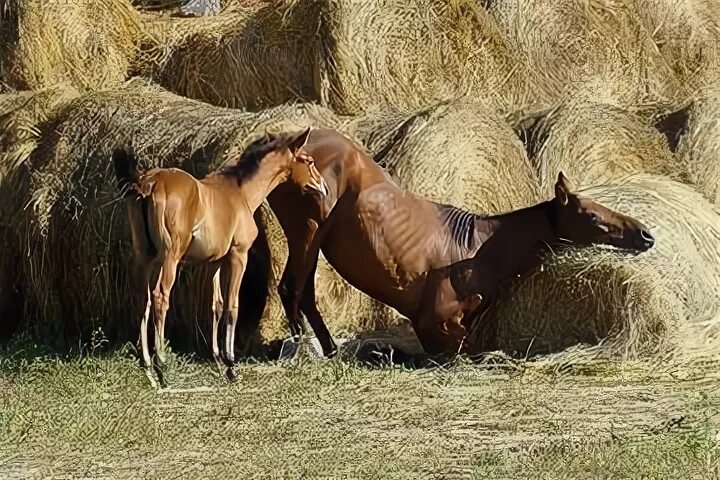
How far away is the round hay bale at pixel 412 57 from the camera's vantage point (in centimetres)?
988

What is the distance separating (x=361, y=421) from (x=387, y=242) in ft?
5.92

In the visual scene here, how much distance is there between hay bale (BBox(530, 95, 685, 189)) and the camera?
924 centimetres

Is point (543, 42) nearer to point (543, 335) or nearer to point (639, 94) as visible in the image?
point (639, 94)

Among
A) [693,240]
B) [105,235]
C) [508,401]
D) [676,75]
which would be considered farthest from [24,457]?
[676,75]

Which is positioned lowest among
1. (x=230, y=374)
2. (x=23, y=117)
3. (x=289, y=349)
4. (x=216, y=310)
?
(x=289, y=349)

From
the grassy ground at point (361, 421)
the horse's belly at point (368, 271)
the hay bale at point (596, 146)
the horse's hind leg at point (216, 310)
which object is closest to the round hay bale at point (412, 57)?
the hay bale at point (596, 146)

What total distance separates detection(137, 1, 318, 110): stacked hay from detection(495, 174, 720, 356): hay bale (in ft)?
8.08

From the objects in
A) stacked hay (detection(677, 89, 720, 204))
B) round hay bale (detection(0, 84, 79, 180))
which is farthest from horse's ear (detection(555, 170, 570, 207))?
round hay bale (detection(0, 84, 79, 180))

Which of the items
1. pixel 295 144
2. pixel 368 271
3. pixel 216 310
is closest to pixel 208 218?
pixel 216 310

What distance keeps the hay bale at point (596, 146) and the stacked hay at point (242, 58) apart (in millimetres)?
1582

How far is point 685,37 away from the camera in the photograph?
452 inches

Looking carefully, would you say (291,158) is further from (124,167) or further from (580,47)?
(580,47)

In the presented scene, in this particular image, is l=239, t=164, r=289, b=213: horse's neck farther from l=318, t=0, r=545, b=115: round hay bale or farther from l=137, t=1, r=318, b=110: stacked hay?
l=137, t=1, r=318, b=110: stacked hay

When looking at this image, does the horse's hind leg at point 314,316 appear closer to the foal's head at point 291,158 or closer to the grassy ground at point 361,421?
the grassy ground at point 361,421
